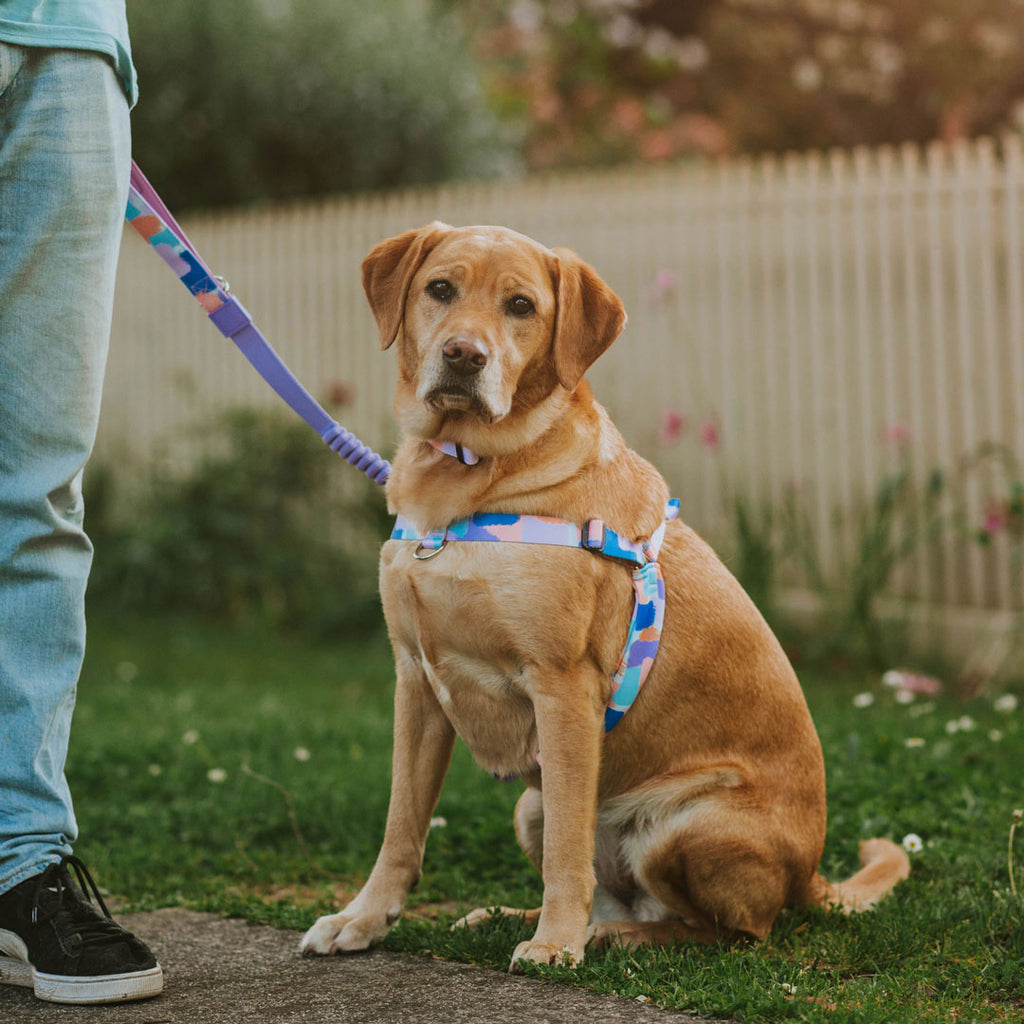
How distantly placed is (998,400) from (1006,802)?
329 cm

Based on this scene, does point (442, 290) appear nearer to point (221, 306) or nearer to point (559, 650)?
point (221, 306)

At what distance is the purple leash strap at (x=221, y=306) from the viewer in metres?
3.07

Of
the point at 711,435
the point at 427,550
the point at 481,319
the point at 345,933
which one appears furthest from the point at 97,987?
the point at 711,435

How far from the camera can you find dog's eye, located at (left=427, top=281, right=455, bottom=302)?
113 inches

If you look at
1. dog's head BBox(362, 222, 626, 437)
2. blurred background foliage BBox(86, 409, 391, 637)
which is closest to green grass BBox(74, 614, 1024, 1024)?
dog's head BBox(362, 222, 626, 437)

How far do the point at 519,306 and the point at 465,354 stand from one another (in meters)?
0.21

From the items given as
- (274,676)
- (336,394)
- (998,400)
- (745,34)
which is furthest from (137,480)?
(745,34)

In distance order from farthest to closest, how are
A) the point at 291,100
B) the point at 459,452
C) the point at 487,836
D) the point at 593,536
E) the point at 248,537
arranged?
1. the point at 291,100
2. the point at 248,537
3. the point at 487,836
4. the point at 459,452
5. the point at 593,536

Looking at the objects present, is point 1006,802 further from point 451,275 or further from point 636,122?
point 636,122

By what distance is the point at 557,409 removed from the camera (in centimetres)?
293

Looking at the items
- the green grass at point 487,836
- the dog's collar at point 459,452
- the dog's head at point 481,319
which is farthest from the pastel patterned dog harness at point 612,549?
the green grass at point 487,836

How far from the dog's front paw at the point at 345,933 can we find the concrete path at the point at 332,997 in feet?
0.07

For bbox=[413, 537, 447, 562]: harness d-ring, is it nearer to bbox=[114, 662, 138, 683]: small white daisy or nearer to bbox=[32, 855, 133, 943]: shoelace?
bbox=[32, 855, 133, 943]: shoelace

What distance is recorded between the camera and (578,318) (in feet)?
9.62
